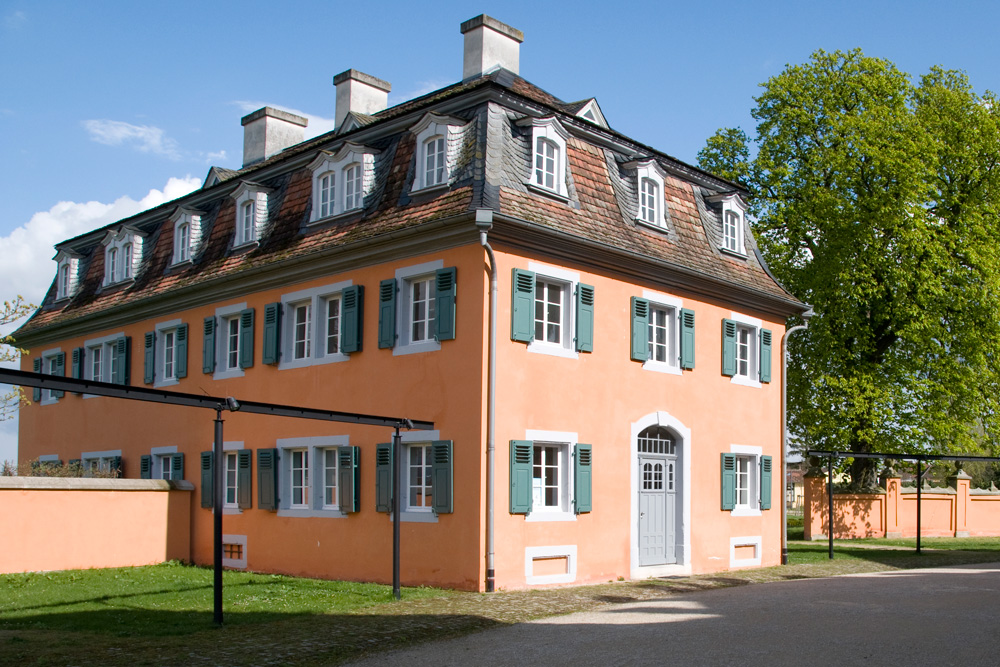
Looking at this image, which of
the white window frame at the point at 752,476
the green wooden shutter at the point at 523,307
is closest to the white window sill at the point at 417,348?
the green wooden shutter at the point at 523,307

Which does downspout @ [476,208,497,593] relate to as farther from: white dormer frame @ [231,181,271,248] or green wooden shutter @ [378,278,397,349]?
white dormer frame @ [231,181,271,248]

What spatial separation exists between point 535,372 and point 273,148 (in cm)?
1421

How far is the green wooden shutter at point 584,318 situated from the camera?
18.0 meters

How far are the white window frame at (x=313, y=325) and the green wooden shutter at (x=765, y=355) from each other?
8996 millimetres

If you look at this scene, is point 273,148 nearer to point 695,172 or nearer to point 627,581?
point 695,172

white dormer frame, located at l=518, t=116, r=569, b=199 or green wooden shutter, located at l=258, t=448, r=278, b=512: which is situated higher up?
white dormer frame, located at l=518, t=116, r=569, b=199

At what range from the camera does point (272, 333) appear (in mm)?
20609

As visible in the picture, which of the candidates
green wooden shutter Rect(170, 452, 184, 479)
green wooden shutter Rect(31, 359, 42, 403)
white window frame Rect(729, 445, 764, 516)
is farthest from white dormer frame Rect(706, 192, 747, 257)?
green wooden shutter Rect(31, 359, 42, 403)

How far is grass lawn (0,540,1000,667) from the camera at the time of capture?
10.8 m

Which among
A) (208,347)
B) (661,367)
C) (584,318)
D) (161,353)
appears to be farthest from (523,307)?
(161,353)

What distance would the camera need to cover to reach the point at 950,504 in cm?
3553

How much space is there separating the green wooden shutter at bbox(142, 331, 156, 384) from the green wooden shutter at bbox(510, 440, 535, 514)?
11.2 m

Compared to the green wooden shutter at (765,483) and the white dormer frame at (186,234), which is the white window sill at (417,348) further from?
the green wooden shutter at (765,483)

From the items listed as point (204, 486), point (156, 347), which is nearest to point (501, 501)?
point (204, 486)
